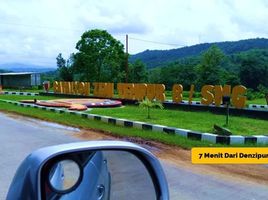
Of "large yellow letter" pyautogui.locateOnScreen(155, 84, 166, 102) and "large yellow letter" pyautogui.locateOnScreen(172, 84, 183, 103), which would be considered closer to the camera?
"large yellow letter" pyautogui.locateOnScreen(172, 84, 183, 103)

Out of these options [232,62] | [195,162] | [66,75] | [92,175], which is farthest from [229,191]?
[232,62]

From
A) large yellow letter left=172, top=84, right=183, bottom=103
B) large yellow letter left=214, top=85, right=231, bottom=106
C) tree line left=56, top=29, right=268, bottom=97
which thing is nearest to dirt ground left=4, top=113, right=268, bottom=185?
large yellow letter left=214, top=85, right=231, bottom=106

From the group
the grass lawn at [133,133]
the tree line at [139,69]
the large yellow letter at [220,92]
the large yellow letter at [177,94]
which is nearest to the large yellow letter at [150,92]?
the large yellow letter at [177,94]

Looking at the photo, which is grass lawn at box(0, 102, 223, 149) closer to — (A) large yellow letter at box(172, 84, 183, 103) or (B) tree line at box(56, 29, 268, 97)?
(A) large yellow letter at box(172, 84, 183, 103)

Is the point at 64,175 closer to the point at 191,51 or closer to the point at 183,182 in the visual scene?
the point at 183,182

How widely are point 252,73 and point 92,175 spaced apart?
210 ft

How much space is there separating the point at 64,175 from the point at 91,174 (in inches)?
5.4

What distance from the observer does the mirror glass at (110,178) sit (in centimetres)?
199

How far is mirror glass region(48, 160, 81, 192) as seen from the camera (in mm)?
1917

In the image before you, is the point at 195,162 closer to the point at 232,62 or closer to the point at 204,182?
the point at 204,182

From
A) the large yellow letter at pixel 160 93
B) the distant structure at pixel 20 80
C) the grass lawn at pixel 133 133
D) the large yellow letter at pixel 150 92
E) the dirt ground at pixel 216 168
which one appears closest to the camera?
the dirt ground at pixel 216 168

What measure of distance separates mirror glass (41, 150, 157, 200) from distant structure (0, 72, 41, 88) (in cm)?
6391

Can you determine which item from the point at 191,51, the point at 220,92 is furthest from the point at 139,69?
the point at 220,92

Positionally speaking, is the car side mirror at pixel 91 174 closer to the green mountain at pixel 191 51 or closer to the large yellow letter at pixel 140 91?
the large yellow letter at pixel 140 91
